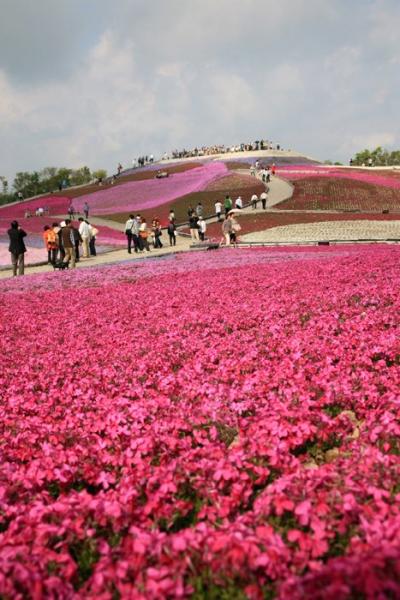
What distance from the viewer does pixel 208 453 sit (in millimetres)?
5586

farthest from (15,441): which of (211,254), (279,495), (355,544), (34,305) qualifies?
(211,254)

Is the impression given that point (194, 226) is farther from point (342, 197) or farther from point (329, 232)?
point (342, 197)

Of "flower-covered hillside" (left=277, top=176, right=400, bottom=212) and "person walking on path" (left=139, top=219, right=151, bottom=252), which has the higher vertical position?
"flower-covered hillside" (left=277, top=176, right=400, bottom=212)

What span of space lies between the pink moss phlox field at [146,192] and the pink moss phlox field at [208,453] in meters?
51.1

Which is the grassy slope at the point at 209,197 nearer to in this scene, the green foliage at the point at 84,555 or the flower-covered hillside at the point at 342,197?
the flower-covered hillside at the point at 342,197

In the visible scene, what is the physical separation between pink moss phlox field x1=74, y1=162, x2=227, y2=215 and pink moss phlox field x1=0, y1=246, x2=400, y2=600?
5105 centimetres

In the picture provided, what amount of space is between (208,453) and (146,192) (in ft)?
222

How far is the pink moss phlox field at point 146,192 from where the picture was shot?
6439 cm

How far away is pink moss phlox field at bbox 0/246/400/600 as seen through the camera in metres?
3.74

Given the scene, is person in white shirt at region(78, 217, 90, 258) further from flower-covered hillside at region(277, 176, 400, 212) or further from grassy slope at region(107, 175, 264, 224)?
flower-covered hillside at region(277, 176, 400, 212)

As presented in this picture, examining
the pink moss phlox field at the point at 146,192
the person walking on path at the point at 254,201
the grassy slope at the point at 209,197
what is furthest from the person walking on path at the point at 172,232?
the pink moss phlox field at the point at 146,192

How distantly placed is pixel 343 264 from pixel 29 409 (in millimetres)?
13486

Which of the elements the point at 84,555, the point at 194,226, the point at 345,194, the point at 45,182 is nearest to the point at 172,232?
the point at 194,226

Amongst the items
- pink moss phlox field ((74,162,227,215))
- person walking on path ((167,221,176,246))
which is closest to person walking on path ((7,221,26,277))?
person walking on path ((167,221,176,246))
